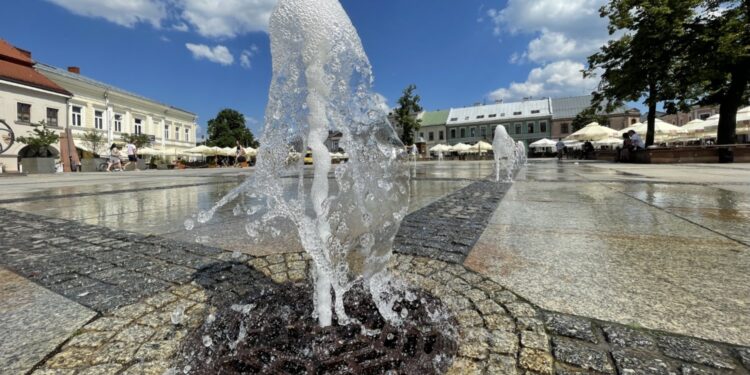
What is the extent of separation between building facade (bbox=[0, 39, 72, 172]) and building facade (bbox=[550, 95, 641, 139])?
219 feet

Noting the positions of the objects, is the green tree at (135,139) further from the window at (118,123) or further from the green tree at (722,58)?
the green tree at (722,58)

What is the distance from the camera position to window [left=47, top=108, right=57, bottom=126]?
26641 mm

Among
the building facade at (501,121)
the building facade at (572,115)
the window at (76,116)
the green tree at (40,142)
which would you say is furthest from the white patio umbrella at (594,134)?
the window at (76,116)

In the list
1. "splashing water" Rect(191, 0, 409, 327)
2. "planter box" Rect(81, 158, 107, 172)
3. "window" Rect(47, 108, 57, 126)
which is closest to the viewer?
"splashing water" Rect(191, 0, 409, 327)

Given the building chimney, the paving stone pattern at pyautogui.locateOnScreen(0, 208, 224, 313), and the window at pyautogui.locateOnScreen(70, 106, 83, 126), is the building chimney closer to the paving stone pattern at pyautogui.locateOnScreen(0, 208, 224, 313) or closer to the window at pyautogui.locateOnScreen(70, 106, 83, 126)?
the window at pyautogui.locateOnScreen(70, 106, 83, 126)

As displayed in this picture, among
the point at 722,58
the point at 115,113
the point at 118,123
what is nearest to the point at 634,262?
the point at 722,58

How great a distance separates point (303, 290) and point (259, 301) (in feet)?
0.76

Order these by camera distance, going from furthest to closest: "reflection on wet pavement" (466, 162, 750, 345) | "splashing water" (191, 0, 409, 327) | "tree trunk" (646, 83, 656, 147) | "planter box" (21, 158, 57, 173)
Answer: "planter box" (21, 158, 57, 173) < "tree trunk" (646, 83, 656, 147) < "splashing water" (191, 0, 409, 327) < "reflection on wet pavement" (466, 162, 750, 345)

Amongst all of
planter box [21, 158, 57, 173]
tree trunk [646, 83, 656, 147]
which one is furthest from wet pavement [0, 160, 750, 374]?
planter box [21, 158, 57, 173]

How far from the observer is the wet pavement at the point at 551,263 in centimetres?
131

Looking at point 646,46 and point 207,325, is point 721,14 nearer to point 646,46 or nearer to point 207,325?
point 646,46

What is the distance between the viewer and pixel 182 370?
4.11 ft

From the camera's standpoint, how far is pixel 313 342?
4.58ft

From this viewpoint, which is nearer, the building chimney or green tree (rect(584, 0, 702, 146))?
green tree (rect(584, 0, 702, 146))
